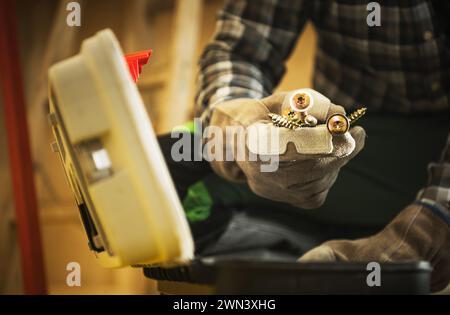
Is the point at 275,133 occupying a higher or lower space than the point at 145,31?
lower

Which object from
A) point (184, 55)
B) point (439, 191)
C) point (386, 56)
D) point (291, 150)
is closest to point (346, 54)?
point (386, 56)

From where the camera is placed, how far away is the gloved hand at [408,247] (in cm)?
39

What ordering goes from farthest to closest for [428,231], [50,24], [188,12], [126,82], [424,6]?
[50,24]
[188,12]
[424,6]
[428,231]
[126,82]

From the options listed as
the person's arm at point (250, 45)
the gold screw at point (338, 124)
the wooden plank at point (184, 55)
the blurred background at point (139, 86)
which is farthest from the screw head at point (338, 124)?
the wooden plank at point (184, 55)

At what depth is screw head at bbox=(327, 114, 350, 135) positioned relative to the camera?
1.00 feet

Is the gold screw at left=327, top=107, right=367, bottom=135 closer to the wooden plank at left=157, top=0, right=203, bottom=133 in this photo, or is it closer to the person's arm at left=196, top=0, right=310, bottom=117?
the person's arm at left=196, top=0, right=310, bottom=117

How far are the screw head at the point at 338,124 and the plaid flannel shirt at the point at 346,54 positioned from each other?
0.58 feet

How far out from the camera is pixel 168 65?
1.10 metres

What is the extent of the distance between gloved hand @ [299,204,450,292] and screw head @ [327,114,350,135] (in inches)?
4.5

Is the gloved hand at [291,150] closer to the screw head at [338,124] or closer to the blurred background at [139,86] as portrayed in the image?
the screw head at [338,124]

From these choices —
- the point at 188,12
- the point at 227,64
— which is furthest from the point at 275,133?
the point at 188,12

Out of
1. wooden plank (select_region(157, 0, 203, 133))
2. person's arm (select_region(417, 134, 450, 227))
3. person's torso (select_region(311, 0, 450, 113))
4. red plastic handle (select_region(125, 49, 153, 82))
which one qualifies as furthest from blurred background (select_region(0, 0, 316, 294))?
red plastic handle (select_region(125, 49, 153, 82))

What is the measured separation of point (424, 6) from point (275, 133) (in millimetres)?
281
